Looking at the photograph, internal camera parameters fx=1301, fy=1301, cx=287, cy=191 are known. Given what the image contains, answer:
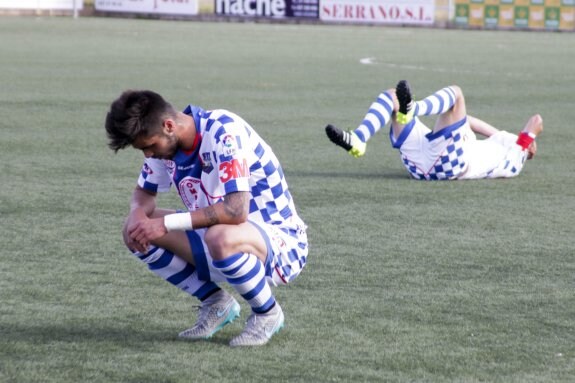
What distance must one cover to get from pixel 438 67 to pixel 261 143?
17.3m

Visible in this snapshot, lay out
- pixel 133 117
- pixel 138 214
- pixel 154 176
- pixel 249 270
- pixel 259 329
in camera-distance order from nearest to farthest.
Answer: pixel 133 117 → pixel 249 270 → pixel 259 329 → pixel 138 214 → pixel 154 176

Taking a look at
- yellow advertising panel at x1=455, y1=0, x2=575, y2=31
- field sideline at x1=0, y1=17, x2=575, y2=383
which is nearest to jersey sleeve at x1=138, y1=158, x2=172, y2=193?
field sideline at x1=0, y1=17, x2=575, y2=383

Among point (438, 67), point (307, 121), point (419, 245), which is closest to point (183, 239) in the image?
point (419, 245)

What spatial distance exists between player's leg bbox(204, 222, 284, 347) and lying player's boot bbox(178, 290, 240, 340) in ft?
0.47

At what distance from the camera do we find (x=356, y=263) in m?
6.87

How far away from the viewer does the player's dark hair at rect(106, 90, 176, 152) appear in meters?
4.84

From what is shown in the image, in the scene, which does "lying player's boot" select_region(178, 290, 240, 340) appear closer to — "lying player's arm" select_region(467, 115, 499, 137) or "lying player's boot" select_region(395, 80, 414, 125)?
"lying player's boot" select_region(395, 80, 414, 125)

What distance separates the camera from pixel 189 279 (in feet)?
17.8

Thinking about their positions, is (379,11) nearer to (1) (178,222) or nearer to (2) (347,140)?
(2) (347,140)

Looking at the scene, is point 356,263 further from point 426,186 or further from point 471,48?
point 471,48

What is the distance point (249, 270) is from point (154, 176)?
656 mm

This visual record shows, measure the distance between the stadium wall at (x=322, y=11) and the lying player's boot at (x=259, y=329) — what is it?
3470 cm

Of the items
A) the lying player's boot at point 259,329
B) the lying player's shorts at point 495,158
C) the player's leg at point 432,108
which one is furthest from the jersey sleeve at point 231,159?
the lying player's shorts at point 495,158

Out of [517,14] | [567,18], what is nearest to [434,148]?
[567,18]
